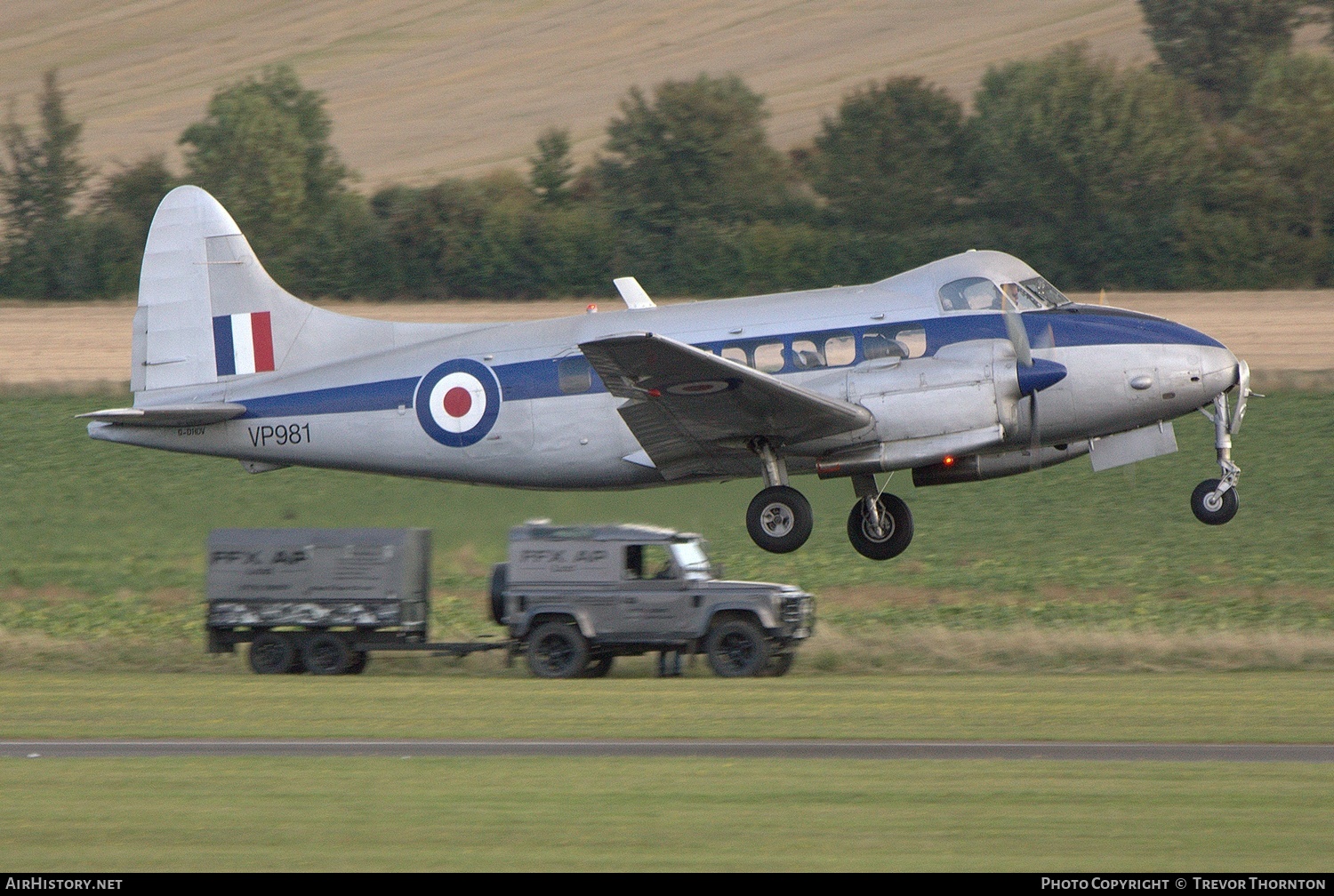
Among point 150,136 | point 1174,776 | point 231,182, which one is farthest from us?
point 150,136

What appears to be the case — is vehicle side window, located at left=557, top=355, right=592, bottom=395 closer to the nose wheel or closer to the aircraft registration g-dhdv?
the aircraft registration g-dhdv

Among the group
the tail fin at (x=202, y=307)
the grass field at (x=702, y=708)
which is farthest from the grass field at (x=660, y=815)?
the tail fin at (x=202, y=307)

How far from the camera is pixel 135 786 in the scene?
52.1 feet

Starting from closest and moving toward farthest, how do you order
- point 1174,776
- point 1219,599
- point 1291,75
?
point 1174,776 < point 1219,599 < point 1291,75

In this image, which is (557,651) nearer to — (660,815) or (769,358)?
(769,358)

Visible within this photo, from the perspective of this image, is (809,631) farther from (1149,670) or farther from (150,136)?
(150,136)

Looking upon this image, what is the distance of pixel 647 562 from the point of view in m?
25.7

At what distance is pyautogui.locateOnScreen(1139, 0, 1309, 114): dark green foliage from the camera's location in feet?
259

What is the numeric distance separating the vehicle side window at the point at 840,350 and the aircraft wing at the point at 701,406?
2.21 ft

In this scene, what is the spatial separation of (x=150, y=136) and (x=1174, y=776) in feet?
243

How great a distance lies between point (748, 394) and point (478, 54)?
68.3 meters

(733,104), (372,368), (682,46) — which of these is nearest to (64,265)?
(733,104)

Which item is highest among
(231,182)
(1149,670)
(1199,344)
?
(231,182)

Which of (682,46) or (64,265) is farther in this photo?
(682,46)
